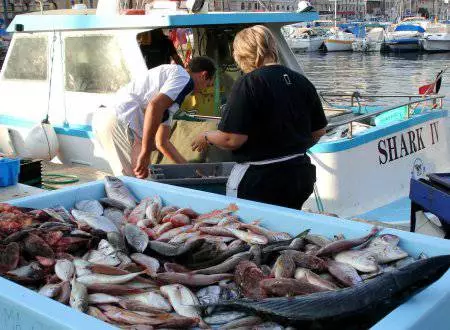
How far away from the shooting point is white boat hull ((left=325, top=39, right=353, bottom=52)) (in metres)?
61.2

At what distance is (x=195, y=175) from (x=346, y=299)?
2916 millimetres

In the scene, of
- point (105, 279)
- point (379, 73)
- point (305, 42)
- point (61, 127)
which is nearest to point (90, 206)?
point (105, 279)

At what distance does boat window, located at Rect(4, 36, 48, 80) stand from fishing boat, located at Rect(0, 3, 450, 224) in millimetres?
13

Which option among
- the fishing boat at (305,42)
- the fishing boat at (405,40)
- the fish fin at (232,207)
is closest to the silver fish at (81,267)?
the fish fin at (232,207)

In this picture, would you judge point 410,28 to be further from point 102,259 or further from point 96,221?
point 102,259

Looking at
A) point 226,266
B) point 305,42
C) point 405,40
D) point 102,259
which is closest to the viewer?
point 226,266

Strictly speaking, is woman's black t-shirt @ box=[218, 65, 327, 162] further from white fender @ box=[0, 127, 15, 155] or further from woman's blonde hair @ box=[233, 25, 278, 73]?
white fender @ box=[0, 127, 15, 155]

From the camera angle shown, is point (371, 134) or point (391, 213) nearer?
point (371, 134)

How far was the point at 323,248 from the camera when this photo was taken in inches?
111

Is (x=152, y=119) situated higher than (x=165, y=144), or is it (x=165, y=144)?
(x=152, y=119)

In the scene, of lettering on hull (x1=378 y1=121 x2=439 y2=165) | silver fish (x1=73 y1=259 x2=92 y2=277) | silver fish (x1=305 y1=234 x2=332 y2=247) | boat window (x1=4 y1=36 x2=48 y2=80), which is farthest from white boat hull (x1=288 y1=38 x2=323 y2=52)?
silver fish (x1=73 y1=259 x2=92 y2=277)

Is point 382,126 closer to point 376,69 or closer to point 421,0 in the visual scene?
point 376,69

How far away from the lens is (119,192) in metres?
3.96

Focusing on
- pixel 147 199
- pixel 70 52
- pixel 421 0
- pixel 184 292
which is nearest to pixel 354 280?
pixel 184 292
